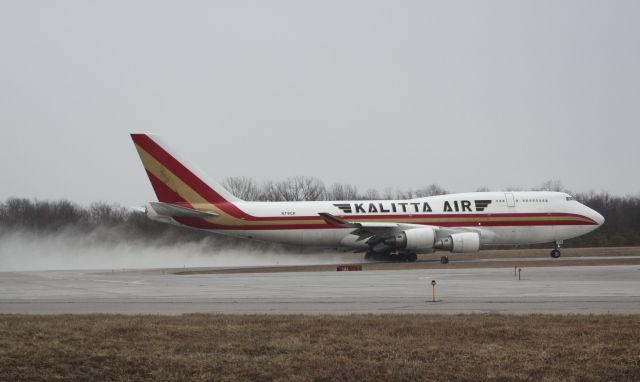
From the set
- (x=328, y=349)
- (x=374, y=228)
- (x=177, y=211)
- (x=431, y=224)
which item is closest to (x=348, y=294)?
(x=328, y=349)

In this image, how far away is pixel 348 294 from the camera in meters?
23.7

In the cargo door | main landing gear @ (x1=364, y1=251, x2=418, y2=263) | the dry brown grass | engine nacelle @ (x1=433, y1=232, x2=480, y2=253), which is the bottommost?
the dry brown grass

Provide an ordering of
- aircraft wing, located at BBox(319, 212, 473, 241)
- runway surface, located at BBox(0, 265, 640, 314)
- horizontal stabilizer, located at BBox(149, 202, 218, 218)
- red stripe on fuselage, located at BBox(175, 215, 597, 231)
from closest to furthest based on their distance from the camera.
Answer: runway surface, located at BBox(0, 265, 640, 314), horizontal stabilizer, located at BBox(149, 202, 218, 218), aircraft wing, located at BBox(319, 212, 473, 241), red stripe on fuselage, located at BBox(175, 215, 597, 231)

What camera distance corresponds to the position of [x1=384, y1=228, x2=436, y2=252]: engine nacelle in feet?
154

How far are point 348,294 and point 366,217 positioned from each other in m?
25.3

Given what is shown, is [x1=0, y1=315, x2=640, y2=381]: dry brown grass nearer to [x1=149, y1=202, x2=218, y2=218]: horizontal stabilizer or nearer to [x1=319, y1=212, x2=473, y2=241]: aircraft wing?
[x1=149, y1=202, x2=218, y2=218]: horizontal stabilizer

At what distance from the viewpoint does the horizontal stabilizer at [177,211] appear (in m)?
46.4

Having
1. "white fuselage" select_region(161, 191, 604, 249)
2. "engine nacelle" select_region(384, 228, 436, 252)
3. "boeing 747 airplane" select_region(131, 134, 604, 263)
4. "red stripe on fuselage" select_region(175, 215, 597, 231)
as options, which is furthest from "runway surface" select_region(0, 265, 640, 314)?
"white fuselage" select_region(161, 191, 604, 249)

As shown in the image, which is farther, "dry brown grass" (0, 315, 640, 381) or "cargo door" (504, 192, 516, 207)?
"cargo door" (504, 192, 516, 207)

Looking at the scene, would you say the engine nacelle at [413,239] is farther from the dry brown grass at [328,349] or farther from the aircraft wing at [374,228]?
the dry brown grass at [328,349]

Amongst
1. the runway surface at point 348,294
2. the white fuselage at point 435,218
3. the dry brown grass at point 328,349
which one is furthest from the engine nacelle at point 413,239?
the dry brown grass at point 328,349

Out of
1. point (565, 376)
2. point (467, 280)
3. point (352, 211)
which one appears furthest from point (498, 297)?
point (352, 211)

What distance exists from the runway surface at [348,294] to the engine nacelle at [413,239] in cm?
1267

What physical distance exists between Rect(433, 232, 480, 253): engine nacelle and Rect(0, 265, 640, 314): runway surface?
13055 mm
